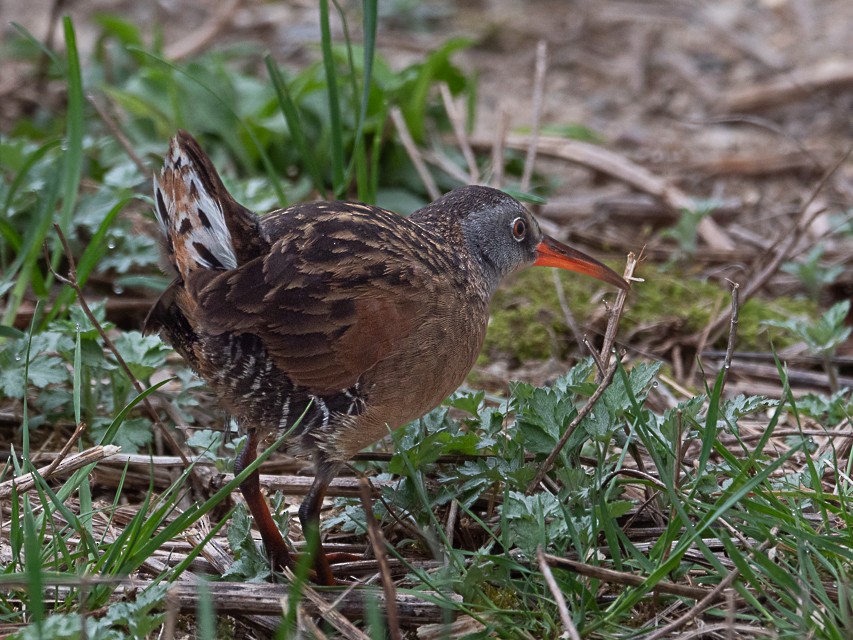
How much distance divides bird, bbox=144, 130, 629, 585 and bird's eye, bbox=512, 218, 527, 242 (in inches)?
23.7

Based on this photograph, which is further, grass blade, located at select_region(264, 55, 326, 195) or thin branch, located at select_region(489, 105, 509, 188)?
thin branch, located at select_region(489, 105, 509, 188)

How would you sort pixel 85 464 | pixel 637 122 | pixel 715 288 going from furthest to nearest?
pixel 637 122
pixel 715 288
pixel 85 464

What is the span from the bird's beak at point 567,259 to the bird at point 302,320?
0.79m

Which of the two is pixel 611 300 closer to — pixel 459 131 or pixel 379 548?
pixel 459 131

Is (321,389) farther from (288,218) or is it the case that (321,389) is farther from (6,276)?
(6,276)

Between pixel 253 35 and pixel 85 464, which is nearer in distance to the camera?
pixel 85 464

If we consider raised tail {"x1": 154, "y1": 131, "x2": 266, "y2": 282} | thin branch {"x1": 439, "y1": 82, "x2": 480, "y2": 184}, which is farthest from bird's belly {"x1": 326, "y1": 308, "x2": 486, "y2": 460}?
→ thin branch {"x1": 439, "y1": 82, "x2": 480, "y2": 184}

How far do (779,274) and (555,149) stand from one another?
1.37 meters

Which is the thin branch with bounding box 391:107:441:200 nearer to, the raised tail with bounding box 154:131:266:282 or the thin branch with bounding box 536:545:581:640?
the raised tail with bounding box 154:131:266:282

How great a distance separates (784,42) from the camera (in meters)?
7.13

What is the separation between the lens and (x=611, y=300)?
4.43 metres

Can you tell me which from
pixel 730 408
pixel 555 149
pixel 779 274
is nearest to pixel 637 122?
pixel 555 149

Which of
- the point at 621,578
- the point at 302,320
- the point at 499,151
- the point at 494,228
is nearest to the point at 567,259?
the point at 494,228

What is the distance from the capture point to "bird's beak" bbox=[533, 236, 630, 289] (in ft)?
12.0
